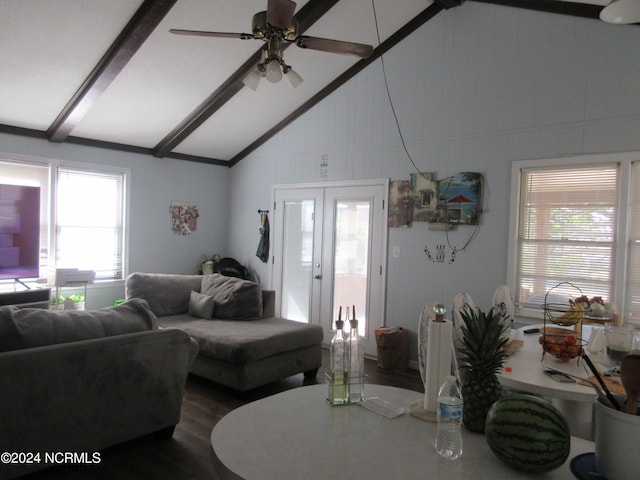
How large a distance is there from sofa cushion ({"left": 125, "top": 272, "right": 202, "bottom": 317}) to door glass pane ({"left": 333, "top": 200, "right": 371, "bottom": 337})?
174cm

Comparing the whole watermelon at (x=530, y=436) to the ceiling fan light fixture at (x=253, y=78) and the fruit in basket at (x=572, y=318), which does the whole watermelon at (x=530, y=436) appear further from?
the ceiling fan light fixture at (x=253, y=78)

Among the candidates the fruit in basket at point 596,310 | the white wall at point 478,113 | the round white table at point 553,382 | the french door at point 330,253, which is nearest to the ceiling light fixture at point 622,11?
the white wall at point 478,113

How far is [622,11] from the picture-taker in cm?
240

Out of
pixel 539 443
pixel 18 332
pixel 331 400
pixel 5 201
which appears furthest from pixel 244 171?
pixel 539 443

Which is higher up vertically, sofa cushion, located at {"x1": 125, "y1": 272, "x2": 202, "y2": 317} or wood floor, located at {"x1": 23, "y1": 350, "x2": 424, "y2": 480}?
sofa cushion, located at {"x1": 125, "y1": 272, "x2": 202, "y2": 317}

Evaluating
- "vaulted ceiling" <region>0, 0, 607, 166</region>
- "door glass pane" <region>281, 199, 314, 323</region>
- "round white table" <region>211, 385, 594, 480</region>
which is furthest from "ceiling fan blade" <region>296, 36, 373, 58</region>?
"door glass pane" <region>281, 199, 314, 323</region>

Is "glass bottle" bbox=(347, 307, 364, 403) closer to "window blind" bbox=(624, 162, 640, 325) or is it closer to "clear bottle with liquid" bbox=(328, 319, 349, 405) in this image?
"clear bottle with liquid" bbox=(328, 319, 349, 405)

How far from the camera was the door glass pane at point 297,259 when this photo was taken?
596 cm

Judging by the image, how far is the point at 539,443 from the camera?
1.01m

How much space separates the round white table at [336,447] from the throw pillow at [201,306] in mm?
3544

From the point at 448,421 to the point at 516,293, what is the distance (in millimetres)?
3406

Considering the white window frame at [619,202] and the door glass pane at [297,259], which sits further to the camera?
the door glass pane at [297,259]

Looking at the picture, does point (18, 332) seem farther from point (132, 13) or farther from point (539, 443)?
point (132, 13)

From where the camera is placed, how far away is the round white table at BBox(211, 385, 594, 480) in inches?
40.9
